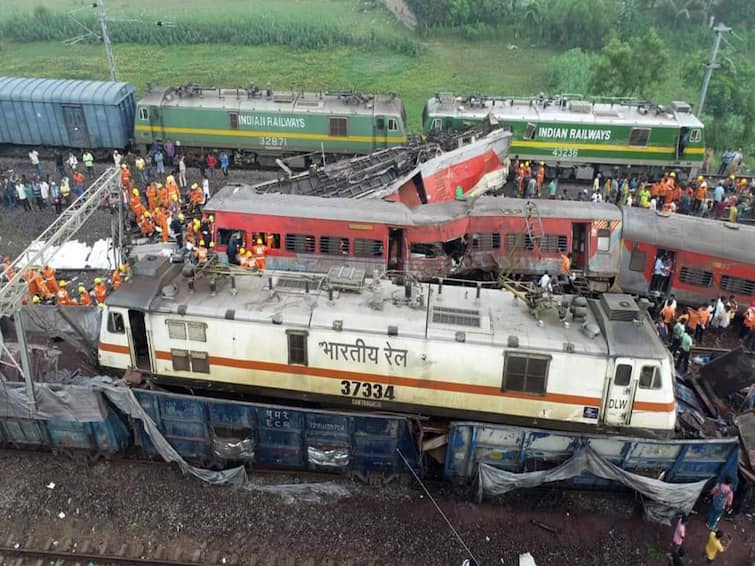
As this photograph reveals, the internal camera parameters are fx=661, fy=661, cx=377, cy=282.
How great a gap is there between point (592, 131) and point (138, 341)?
71.8 ft

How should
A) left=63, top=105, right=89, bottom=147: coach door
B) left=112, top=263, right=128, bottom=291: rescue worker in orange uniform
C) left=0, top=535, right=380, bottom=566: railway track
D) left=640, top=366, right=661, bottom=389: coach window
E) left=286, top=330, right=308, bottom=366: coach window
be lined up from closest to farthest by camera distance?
1. left=0, top=535, right=380, bottom=566: railway track
2. left=640, top=366, right=661, bottom=389: coach window
3. left=286, top=330, right=308, bottom=366: coach window
4. left=112, top=263, right=128, bottom=291: rescue worker in orange uniform
5. left=63, top=105, right=89, bottom=147: coach door

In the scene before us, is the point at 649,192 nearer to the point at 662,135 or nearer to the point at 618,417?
the point at 662,135

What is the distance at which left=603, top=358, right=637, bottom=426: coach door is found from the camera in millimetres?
12453

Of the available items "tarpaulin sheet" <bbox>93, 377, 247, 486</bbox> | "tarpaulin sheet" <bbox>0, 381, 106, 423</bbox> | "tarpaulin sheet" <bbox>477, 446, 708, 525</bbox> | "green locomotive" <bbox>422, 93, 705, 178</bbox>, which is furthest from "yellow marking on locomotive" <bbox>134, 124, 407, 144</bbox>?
"tarpaulin sheet" <bbox>477, 446, 708, 525</bbox>

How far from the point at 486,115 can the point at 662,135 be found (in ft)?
25.2

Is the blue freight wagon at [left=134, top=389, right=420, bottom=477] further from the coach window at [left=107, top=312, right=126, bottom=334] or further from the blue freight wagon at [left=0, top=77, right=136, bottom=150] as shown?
the blue freight wagon at [left=0, top=77, right=136, bottom=150]

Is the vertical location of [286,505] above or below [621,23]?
below

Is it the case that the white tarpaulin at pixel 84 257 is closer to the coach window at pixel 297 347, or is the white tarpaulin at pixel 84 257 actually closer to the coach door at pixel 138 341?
the coach door at pixel 138 341

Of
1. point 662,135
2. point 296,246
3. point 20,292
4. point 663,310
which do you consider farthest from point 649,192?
point 20,292

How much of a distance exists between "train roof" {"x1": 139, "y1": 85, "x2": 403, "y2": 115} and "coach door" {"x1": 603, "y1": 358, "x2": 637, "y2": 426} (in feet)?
63.1

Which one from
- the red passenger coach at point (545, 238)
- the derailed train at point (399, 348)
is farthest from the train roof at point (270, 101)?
the derailed train at point (399, 348)

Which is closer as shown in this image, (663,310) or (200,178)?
(663,310)

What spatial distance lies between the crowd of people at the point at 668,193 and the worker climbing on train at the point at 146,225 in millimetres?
14469

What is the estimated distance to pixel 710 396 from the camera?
15.6m
